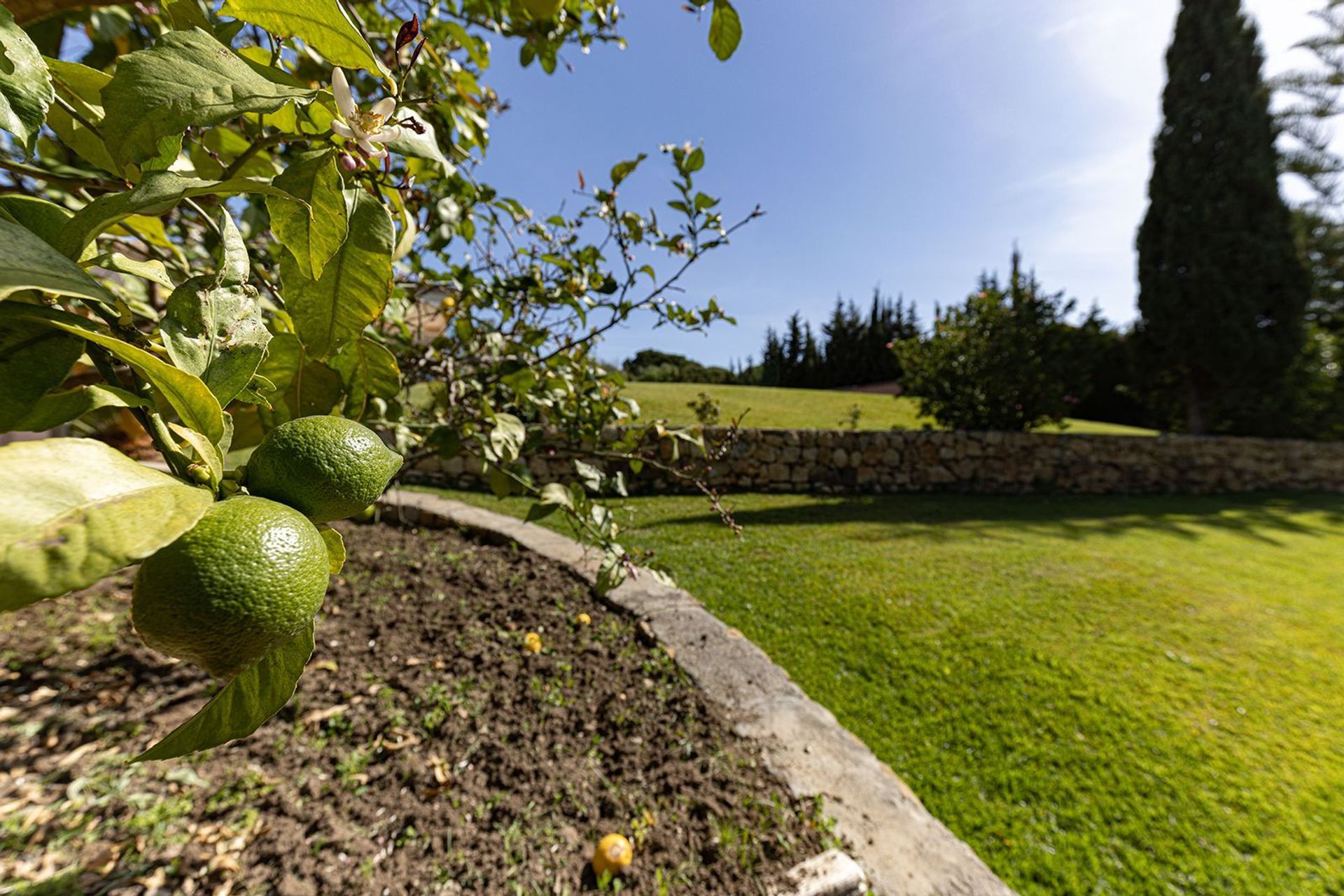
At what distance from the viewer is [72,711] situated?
6.91 ft

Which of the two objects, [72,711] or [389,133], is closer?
[389,133]

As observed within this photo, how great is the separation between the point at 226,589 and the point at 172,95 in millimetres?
333

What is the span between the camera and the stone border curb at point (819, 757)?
1602 millimetres

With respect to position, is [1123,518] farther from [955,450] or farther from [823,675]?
[823,675]

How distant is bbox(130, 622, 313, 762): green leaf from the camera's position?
0.40m

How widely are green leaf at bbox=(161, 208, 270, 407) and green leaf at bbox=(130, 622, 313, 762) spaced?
0.70 feet

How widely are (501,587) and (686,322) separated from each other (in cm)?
200

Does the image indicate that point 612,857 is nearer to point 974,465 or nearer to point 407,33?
point 407,33

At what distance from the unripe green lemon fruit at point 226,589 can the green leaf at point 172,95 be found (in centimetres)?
26

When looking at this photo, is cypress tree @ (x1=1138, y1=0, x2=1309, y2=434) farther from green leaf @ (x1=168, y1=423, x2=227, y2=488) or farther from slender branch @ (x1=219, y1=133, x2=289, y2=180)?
green leaf @ (x1=168, y1=423, x2=227, y2=488)

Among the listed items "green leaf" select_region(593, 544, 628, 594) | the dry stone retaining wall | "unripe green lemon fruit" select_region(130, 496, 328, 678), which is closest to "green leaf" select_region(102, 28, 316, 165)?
"unripe green lemon fruit" select_region(130, 496, 328, 678)

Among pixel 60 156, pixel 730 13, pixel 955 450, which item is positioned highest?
pixel 730 13

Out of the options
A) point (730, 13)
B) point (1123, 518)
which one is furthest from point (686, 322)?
point (1123, 518)

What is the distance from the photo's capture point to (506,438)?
143 centimetres
